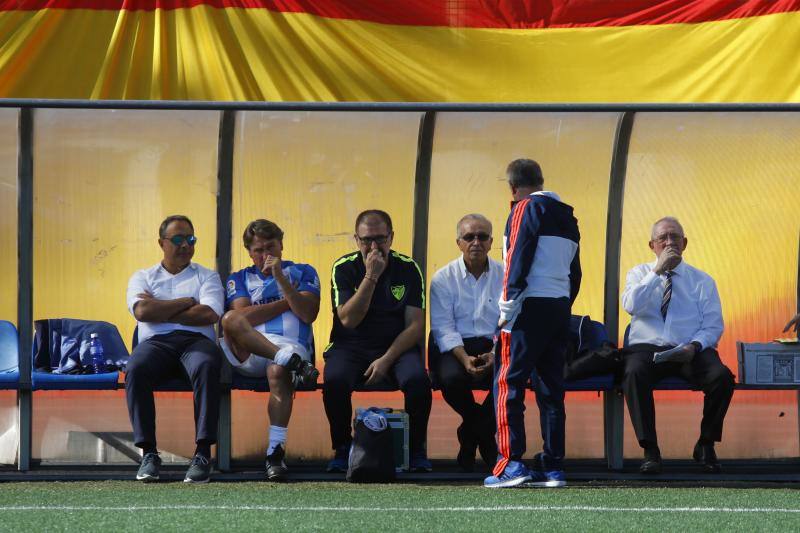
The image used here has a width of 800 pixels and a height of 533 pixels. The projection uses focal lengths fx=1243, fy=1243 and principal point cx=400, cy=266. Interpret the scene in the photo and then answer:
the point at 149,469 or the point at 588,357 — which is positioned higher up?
the point at 588,357

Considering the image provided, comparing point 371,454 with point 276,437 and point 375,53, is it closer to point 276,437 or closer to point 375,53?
point 276,437

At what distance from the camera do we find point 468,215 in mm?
7344

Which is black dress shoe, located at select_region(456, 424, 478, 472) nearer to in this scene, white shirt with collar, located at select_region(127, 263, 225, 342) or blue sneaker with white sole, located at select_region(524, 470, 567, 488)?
blue sneaker with white sole, located at select_region(524, 470, 567, 488)

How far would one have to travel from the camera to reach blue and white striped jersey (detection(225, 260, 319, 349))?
7.11 meters

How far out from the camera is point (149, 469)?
21.3 feet

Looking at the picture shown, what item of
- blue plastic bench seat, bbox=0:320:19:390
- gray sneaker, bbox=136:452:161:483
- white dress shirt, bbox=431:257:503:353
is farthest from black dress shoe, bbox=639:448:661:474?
blue plastic bench seat, bbox=0:320:19:390

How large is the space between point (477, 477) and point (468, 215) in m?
1.56

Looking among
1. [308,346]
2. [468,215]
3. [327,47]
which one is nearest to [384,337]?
[308,346]

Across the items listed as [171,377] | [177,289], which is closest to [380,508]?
[171,377]

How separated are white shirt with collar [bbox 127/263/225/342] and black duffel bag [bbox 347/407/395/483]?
3.81 ft

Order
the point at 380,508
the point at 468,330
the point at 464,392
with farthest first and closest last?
the point at 468,330
the point at 464,392
the point at 380,508

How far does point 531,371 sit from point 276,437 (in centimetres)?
144

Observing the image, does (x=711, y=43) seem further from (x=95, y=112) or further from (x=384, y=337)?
(x=95, y=112)

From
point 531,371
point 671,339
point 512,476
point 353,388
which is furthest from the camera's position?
point 671,339
